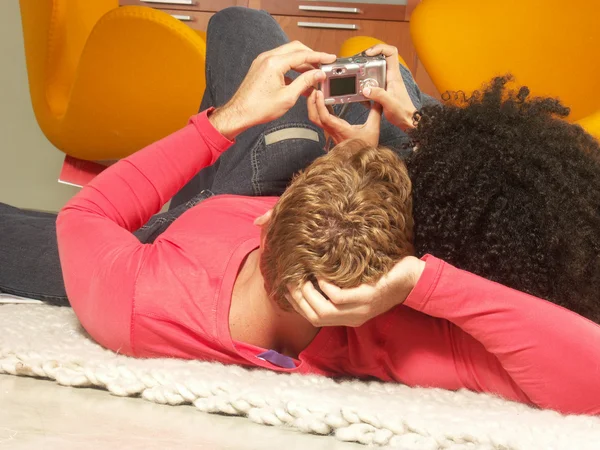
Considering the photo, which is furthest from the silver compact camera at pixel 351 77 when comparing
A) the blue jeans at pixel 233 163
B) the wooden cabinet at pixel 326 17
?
the wooden cabinet at pixel 326 17

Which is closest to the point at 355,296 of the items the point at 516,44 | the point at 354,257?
the point at 354,257

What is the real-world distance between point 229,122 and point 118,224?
8.3 inches

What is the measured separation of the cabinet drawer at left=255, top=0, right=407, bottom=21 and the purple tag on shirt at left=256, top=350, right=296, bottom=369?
69.0 inches

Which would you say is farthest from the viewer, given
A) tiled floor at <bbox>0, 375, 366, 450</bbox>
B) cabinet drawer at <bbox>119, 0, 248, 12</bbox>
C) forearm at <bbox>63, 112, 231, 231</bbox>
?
cabinet drawer at <bbox>119, 0, 248, 12</bbox>

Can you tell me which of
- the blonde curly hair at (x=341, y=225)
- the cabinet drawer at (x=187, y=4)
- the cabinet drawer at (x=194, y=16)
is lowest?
the blonde curly hair at (x=341, y=225)

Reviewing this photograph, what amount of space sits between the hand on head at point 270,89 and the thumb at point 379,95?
2.7 inches

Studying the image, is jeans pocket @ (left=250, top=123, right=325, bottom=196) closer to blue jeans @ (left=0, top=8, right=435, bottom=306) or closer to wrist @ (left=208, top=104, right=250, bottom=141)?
blue jeans @ (left=0, top=8, right=435, bottom=306)

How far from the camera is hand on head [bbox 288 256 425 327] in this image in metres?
0.69

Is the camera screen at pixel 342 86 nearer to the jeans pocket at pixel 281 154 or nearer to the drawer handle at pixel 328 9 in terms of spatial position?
the jeans pocket at pixel 281 154

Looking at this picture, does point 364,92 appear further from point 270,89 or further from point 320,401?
point 320,401

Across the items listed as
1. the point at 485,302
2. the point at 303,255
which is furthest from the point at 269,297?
the point at 485,302

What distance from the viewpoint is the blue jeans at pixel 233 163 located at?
1.08 meters

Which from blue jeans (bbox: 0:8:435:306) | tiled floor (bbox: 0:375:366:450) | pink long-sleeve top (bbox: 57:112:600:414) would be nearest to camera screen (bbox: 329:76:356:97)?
blue jeans (bbox: 0:8:435:306)

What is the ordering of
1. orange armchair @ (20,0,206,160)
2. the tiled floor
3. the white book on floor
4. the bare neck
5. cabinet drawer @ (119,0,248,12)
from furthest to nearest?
cabinet drawer @ (119,0,248,12) < orange armchair @ (20,0,206,160) < the white book on floor < the bare neck < the tiled floor
